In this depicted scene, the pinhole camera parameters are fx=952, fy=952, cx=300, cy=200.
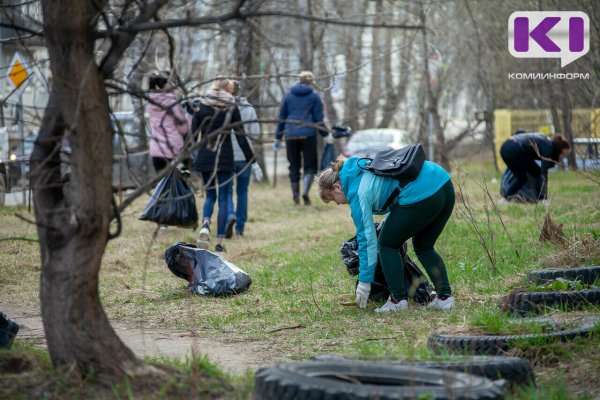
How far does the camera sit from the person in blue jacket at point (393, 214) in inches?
260

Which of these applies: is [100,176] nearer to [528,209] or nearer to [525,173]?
[528,209]

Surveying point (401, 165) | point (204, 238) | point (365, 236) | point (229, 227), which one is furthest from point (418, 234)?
point (229, 227)

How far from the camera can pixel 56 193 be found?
4.65 metres

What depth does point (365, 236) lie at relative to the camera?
681cm

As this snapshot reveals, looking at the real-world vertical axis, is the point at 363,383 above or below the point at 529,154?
below

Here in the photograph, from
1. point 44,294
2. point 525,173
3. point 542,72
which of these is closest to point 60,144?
point 44,294

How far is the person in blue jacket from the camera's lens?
6.61 metres

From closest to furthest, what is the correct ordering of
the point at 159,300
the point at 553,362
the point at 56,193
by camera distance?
the point at 56,193 → the point at 553,362 → the point at 159,300

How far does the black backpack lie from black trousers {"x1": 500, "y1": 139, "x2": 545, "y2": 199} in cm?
783

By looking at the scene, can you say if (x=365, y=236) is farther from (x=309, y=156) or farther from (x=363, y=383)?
(x=309, y=156)

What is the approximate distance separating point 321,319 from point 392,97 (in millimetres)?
25288

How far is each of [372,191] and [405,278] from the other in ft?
3.48

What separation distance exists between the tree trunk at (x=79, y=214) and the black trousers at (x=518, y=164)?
10.6 metres

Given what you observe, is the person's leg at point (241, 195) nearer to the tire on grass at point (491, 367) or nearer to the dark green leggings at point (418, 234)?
the dark green leggings at point (418, 234)
